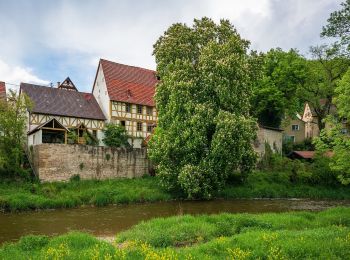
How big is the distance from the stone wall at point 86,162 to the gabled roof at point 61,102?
770 centimetres

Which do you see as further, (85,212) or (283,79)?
(283,79)

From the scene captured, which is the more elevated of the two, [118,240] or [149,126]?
[149,126]

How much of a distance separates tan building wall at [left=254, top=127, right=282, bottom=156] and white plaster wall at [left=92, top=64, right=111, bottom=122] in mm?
17797

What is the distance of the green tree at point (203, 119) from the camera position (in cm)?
3319

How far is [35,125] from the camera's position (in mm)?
42500

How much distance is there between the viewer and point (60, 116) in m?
44.7

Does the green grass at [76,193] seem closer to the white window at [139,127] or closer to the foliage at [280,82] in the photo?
the white window at [139,127]

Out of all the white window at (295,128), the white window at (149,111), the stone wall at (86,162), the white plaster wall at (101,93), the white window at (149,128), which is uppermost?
the white plaster wall at (101,93)

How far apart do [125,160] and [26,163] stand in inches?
369

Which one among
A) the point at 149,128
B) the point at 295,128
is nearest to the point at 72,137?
the point at 149,128

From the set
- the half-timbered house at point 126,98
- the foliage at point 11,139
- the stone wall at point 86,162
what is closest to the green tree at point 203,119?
the stone wall at point 86,162

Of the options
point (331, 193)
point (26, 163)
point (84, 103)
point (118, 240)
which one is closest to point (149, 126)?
point (84, 103)

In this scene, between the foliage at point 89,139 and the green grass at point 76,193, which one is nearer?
the green grass at point 76,193

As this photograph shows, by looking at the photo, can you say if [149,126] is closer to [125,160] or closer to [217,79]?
[125,160]
